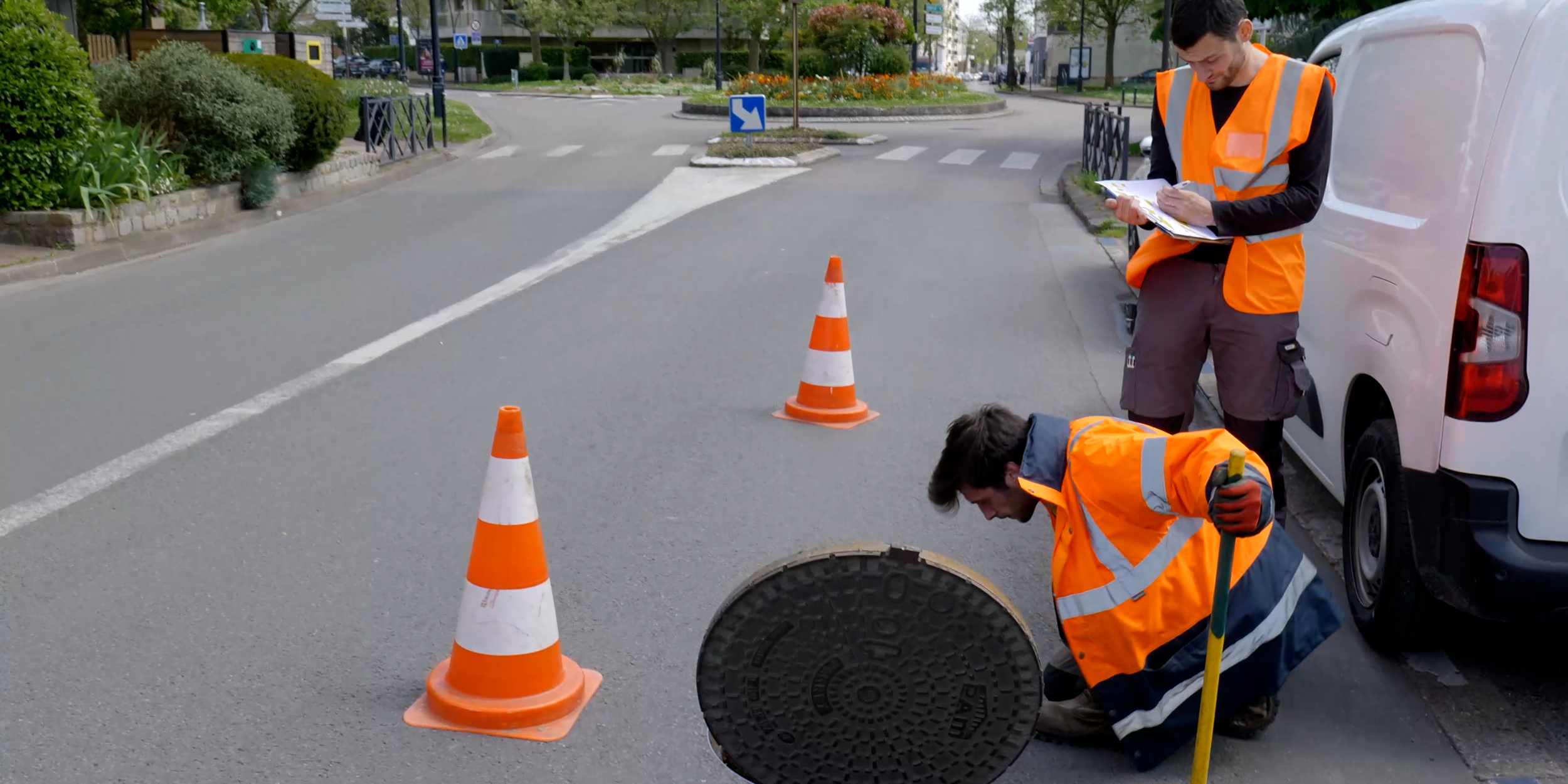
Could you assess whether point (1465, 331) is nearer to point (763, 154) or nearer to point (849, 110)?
point (763, 154)

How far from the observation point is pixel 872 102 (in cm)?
3525

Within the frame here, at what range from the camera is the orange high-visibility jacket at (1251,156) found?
12.6ft

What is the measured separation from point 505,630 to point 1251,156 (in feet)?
7.96

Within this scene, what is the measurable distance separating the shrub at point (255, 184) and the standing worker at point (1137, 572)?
12.5m

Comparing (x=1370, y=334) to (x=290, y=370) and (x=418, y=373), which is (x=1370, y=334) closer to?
(x=418, y=373)

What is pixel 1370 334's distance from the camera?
404 cm

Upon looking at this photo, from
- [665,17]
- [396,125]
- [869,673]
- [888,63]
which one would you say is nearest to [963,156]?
[396,125]

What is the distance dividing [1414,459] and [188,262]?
1040 centimetres

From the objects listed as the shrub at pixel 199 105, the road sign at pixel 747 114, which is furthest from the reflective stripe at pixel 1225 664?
the road sign at pixel 747 114

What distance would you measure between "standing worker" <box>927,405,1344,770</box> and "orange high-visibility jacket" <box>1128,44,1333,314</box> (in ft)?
3.02

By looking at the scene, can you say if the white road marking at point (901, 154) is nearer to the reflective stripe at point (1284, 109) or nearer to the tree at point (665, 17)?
the reflective stripe at point (1284, 109)

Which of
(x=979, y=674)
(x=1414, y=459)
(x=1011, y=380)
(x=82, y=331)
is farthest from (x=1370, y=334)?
(x=82, y=331)

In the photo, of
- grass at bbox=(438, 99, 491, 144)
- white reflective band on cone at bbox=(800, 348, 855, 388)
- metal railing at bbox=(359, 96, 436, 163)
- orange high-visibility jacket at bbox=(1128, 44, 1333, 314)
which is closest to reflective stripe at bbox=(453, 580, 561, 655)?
orange high-visibility jacket at bbox=(1128, 44, 1333, 314)

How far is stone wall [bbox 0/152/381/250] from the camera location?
11.4m
